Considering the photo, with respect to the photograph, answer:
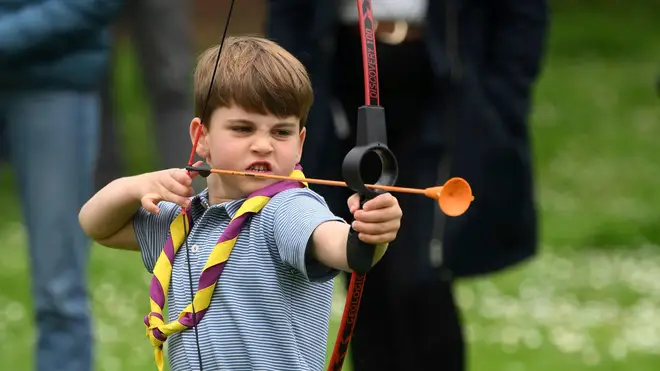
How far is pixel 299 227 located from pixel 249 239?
0.61 feet

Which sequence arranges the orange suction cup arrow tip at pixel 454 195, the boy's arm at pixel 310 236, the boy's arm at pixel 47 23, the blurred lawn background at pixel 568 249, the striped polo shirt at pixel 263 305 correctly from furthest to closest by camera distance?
the blurred lawn background at pixel 568 249, the boy's arm at pixel 47 23, the striped polo shirt at pixel 263 305, the boy's arm at pixel 310 236, the orange suction cup arrow tip at pixel 454 195

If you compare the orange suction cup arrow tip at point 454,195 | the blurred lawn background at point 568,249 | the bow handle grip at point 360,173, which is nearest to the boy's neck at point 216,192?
the bow handle grip at point 360,173

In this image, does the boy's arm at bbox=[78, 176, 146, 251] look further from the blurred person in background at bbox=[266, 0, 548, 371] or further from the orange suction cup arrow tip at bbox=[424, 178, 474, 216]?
the blurred person in background at bbox=[266, 0, 548, 371]

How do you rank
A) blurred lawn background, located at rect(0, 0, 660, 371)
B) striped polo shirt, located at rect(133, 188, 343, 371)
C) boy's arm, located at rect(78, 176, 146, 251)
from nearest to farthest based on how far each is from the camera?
striped polo shirt, located at rect(133, 188, 343, 371) < boy's arm, located at rect(78, 176, 146, 251) < blurred lawn background, located at rect(0, 0, 660, 371)

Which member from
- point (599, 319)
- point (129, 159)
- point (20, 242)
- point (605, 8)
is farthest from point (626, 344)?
point (605, 8)

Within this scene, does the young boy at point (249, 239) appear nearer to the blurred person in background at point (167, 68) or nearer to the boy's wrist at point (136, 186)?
the boy's wrist at point (136, 186)

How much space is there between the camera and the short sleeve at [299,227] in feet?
9.87

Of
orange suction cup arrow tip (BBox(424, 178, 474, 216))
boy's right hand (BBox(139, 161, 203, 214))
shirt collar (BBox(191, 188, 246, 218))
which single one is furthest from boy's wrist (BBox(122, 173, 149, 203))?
orange suction cup arrow tip (BBox(424, 178, 474, 216))

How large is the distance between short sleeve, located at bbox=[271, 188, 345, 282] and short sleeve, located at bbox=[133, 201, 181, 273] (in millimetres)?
389

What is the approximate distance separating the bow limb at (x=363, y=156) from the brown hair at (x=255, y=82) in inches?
7.0

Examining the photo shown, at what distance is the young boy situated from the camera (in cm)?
315

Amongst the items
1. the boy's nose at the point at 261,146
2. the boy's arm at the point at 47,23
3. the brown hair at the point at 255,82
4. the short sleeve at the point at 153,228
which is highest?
the boy's arm at the point at 47,23

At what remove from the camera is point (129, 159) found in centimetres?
1603

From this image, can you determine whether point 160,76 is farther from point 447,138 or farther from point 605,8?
point 605,8
